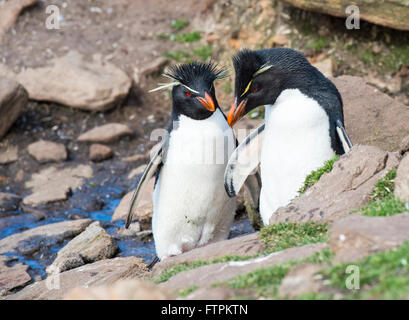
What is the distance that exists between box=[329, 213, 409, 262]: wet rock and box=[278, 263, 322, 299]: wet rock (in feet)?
0.53

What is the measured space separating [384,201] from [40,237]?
14.1ft

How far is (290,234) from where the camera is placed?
4078 mm

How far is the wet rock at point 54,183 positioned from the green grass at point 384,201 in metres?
4.99

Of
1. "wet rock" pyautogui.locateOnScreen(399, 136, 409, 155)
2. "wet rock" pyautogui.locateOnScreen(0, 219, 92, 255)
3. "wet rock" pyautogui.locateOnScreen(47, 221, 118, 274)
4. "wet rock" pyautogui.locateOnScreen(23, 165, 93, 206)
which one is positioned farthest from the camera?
"wet rock" pyautogui.locateOnScreen(23, 165, 93, 206)

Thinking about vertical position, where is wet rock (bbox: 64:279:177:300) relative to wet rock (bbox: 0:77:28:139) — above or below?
below

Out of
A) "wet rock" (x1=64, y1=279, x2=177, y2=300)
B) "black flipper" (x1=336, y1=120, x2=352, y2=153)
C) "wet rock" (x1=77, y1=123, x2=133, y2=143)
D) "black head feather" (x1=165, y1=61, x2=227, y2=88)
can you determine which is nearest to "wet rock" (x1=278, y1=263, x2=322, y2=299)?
"wet rock" (x1=64, y1=279, x2=177, y2=300)

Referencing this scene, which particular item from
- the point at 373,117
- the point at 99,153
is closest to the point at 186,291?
the point at 373,117

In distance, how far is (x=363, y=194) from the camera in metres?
4.23

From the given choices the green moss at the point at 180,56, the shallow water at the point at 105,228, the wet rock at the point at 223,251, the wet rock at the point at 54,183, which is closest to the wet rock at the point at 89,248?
the shallow water at the point at 105,228

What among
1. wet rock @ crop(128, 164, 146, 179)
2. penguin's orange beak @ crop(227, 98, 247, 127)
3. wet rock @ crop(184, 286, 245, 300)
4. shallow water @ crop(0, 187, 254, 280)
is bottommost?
shallow water @ crop(0, 187, 254, 280)

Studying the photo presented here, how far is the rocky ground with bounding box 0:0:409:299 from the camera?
3.14 metres

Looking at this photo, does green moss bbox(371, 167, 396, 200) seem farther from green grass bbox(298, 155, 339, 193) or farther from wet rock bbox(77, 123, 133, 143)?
wet rock bbox(77, 123, 133, 143)
